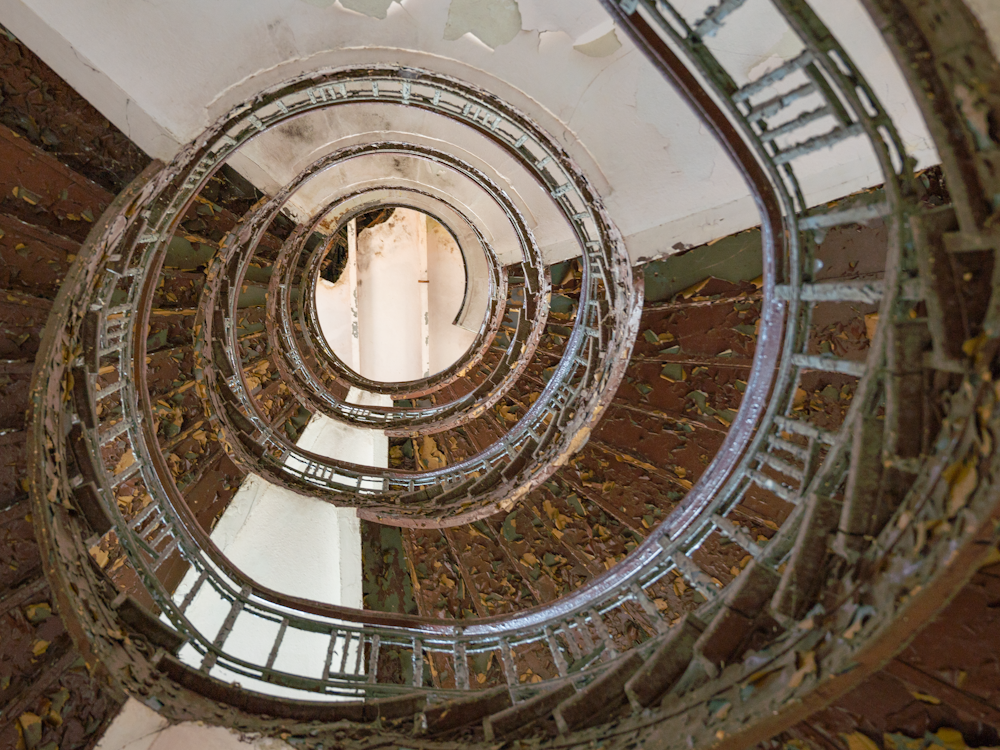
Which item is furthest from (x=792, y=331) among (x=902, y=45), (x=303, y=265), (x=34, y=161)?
(x=303, y=265)

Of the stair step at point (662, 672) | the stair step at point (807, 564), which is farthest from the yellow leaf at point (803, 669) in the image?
the stair step at point (662, 672)

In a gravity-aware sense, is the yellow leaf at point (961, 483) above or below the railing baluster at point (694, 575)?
above

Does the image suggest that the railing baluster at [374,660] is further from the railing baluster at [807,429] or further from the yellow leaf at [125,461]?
the railing baluster at [807,429]

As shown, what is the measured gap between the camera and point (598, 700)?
2.16 m

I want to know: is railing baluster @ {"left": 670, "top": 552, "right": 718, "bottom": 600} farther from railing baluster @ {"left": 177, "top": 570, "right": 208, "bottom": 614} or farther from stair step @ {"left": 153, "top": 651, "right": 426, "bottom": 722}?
railing baluster @ {"left": 177, "top": 570, "right": 208, "bottom": 614}

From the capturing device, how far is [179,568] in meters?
4.18

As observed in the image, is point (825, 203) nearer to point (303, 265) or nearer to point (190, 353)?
point (190, 353)

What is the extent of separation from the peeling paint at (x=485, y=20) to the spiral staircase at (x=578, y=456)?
0.46 meters

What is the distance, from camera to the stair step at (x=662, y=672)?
1959 millimetres

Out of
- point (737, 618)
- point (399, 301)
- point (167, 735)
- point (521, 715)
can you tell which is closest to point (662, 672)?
point (737, 618)

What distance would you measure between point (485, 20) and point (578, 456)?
137 inches

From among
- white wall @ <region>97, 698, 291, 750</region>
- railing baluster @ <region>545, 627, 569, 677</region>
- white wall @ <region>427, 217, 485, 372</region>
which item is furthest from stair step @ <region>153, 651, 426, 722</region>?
white wall @ <region>427, 217, 485, 372</region>

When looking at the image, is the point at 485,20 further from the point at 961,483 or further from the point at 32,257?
the point at 961,483

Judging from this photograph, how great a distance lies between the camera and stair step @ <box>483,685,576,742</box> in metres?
2.29
